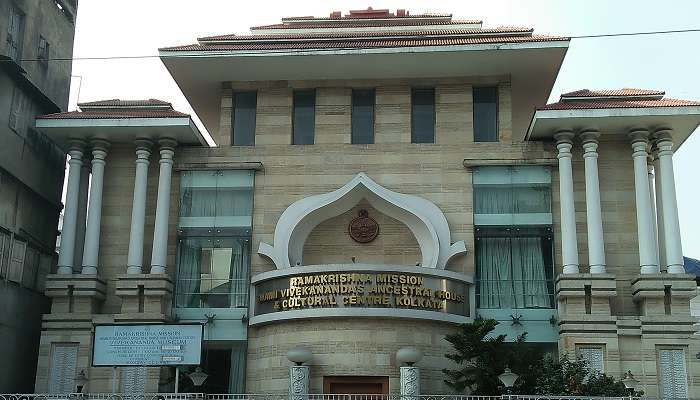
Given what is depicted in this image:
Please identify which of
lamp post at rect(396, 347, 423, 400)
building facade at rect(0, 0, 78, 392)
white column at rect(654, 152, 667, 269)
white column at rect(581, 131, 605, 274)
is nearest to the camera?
lamp post at rect(396, 347, 423, 400)

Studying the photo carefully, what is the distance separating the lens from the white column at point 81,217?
1046 inches

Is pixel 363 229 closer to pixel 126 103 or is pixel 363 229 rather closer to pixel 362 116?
pixel 362 116

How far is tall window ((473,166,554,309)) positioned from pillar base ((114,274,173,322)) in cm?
870

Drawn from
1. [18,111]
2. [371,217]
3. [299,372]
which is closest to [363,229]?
[371,217]

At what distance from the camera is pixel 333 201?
2564cm

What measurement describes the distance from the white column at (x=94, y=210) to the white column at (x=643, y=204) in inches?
594

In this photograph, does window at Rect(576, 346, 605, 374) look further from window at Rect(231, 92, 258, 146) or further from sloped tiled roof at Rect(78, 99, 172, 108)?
sloped tiled roof at Rect(78, 99, 172, 108)

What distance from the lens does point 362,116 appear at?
2717 centimetres

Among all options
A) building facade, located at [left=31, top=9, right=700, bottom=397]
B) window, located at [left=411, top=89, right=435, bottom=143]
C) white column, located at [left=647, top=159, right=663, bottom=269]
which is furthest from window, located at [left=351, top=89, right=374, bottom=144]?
white column, located at [left=647, top=159, right=663, bottom=269]

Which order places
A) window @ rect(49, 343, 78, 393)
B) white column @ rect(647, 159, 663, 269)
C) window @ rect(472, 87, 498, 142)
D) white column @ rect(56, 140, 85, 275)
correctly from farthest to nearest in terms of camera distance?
window @ rect(472, 87, 498, 142)
white column @ rect(56, 140, 85, 275)
white column @ rect(647, 159, 663, 269)
window @ rect(49, 343, 78, 393)

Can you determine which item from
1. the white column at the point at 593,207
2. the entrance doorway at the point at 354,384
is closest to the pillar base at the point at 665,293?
the white column at the point at 593,207

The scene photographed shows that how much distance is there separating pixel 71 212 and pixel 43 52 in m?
5.84

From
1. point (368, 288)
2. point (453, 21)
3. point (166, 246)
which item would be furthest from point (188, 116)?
point (453, 21)

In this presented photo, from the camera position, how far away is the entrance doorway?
75.5 ft
